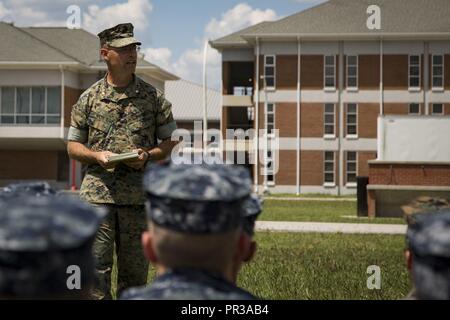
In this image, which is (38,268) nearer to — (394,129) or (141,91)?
(141,91)

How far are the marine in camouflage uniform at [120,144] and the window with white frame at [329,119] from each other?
173 ft

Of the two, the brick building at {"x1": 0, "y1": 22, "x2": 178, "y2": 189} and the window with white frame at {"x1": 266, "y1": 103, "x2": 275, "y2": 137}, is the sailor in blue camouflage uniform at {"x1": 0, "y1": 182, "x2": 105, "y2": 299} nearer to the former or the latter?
the brick building at {"x1": 0, "y1": 22, "x2": 178, "y2": 189}

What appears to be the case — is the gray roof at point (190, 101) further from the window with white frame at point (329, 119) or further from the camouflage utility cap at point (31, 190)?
the camouflage utility cap at point (31, 190)

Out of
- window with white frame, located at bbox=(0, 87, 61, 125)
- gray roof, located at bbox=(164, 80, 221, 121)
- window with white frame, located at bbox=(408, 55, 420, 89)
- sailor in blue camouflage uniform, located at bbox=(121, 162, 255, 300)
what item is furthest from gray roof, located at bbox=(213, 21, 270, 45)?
sailor in blue camouflage uniform, located at bbox=(121, 162, 255, 300)

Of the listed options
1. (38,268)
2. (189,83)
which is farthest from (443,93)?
(38,268)

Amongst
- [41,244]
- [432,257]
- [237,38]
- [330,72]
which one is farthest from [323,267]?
[237,38]

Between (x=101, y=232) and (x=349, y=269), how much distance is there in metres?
5.29

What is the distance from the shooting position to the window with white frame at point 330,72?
5800 cm

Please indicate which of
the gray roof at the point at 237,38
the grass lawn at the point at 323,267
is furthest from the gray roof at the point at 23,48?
the grass lawn at the point at 323,267

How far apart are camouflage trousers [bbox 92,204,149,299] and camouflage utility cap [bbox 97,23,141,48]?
1161 millimetres

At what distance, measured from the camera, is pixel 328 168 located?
59.2 metres

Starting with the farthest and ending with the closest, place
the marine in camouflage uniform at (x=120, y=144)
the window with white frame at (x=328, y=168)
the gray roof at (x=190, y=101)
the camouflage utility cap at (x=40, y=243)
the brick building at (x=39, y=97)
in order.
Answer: the gray roof at (x=190, y=101)
the window with white frame at (x=328, y=168)
the brick building at (x=39, y=97)
the marine in camouflage uniform at (x=120, y=144)
the camouflage utility cap at (x=40, y=243)

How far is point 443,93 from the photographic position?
57.8 m
